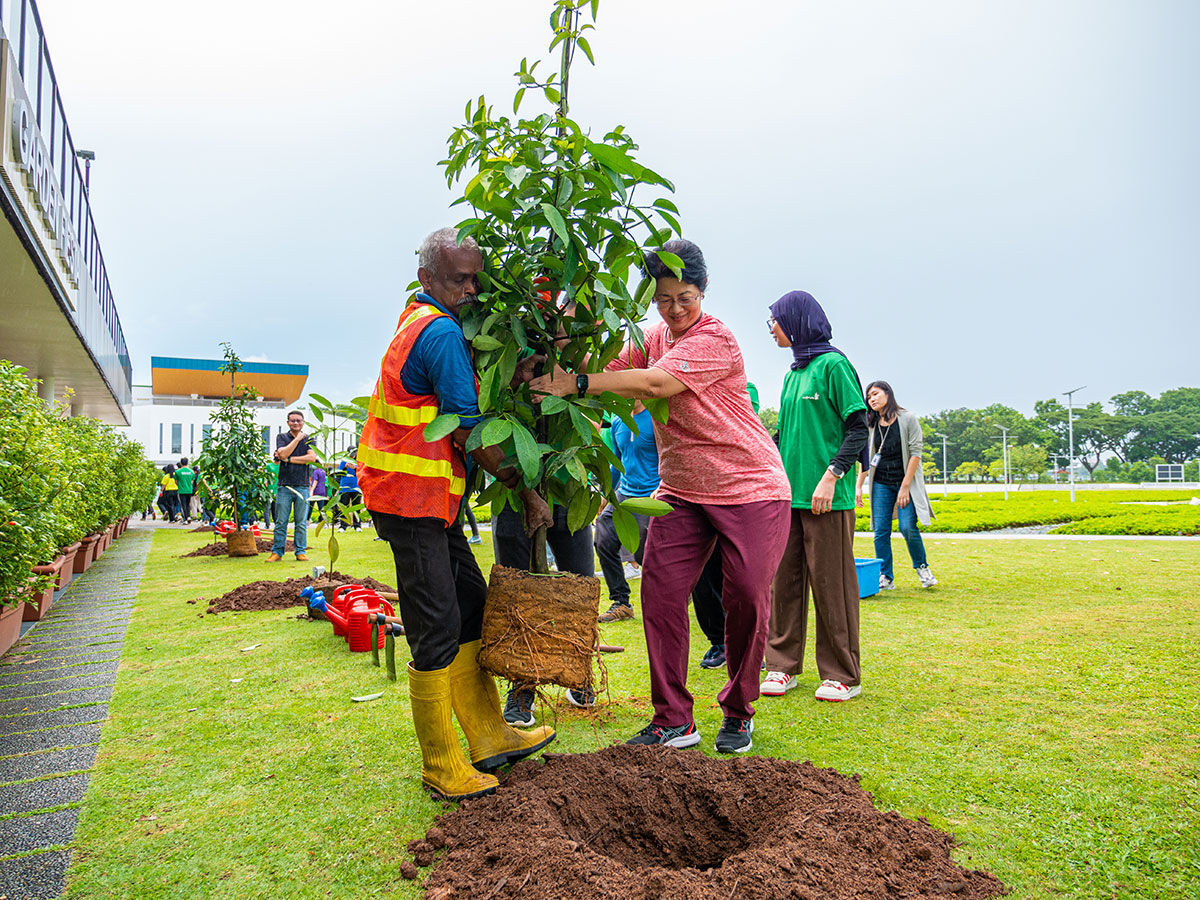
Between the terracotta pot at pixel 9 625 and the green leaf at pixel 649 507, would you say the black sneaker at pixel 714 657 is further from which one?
the terracotta pot at pixel 9 625

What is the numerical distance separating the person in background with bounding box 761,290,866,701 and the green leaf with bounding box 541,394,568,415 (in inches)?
65.2

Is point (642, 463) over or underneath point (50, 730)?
over

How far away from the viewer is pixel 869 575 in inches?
238

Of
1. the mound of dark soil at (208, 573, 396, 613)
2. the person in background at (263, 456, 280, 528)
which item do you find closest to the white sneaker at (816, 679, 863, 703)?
the mound of dark soil at (208, 573, 396, 613)

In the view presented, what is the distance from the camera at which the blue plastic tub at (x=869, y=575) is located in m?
5.98

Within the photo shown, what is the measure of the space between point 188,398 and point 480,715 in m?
50.7

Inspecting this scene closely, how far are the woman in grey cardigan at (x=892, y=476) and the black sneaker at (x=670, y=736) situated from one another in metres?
4.29

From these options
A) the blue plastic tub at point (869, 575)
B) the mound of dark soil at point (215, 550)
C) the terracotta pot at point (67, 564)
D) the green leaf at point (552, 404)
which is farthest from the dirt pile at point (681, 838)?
the mound of dark soil at point (215, 550)

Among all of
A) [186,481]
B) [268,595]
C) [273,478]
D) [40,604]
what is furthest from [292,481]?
[186,481]

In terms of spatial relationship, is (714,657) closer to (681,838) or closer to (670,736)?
(670,736)

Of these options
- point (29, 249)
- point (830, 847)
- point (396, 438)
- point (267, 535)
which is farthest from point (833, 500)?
point (267, 535)

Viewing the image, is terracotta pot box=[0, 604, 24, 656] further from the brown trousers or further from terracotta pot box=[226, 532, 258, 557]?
terracotta pot box=[226, 532, 258, 557]

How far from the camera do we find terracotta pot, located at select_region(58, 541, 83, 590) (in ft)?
24.1

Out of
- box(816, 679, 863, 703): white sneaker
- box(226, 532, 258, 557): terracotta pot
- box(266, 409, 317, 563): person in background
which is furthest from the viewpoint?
box(226, 532, 258, 557): terracotta pot
